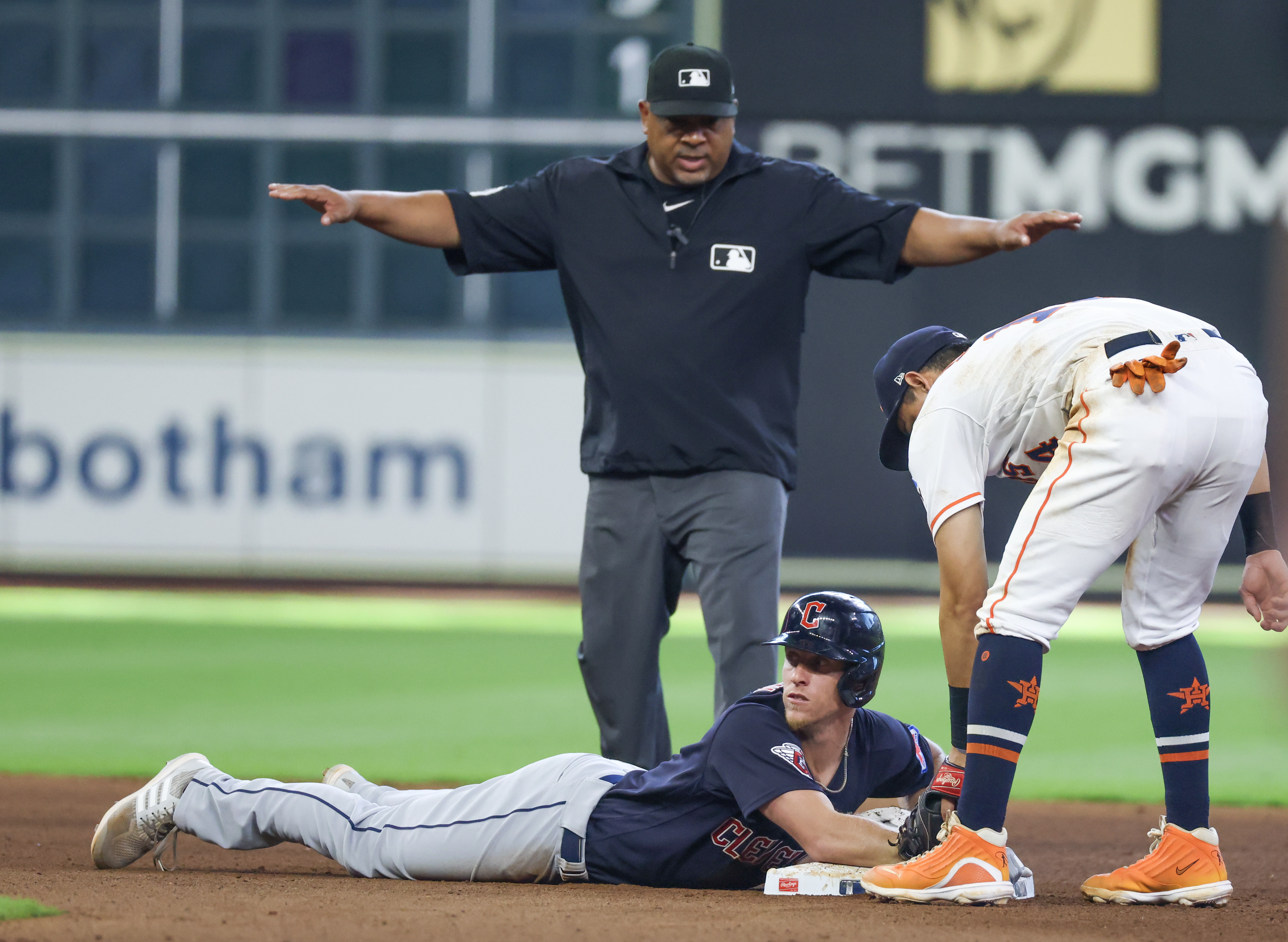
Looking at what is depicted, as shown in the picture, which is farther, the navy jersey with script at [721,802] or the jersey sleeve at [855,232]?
the jersey sleeve at [855,232]

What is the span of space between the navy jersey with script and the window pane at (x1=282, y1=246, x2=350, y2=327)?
10.2 m

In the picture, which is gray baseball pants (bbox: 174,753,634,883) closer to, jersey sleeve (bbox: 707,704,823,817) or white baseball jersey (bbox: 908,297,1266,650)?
jersey sleeve (bbox: 707,704,823,817)

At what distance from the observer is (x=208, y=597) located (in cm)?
1294

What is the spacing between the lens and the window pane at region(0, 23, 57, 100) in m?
13.6

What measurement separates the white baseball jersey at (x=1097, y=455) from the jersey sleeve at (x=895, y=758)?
63 centimetres

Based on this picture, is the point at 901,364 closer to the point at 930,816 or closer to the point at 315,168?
the point at 930,816

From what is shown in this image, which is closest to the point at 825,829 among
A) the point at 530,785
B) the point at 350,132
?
the point at 530,785

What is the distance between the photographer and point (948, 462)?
351 centimetres

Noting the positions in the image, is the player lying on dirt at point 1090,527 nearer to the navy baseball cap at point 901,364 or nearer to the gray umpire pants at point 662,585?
the navy baseball cap at point 901,364

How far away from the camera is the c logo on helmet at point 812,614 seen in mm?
3725

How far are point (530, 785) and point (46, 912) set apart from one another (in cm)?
117

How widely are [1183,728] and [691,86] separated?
2.13m

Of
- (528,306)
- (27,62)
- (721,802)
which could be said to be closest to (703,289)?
(721,802)

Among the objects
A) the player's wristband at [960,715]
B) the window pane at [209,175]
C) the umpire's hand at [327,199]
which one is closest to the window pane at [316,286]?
the window pane at [209,175]
